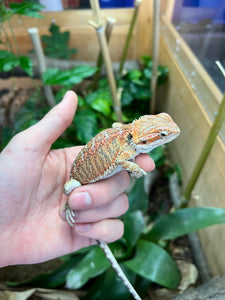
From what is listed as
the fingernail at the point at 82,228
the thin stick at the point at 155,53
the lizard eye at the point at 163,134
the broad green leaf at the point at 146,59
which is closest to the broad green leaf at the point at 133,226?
the fingernail at the point at 82,228

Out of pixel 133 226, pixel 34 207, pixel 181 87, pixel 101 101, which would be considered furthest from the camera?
pixel 101 101

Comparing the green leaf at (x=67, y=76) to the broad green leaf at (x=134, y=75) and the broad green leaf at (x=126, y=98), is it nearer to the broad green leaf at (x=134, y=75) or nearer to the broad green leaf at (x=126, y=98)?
the broad green leaf at (x=126, y=98)

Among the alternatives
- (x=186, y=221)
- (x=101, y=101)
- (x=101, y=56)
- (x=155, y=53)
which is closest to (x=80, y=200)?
(x=186, y=221)

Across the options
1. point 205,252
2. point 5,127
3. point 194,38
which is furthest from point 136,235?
point 194,38

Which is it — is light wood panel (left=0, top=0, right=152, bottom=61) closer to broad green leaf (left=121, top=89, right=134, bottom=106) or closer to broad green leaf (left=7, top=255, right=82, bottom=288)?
broad green leaf (left=121, top=89, right=134, bottom=106)

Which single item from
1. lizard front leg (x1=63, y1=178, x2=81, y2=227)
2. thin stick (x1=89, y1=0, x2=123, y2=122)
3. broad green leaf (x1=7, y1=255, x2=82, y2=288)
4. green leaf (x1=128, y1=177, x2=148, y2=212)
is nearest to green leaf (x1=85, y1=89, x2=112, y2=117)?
thin stick (x1=89, y1=0, x2=123, y2=122)

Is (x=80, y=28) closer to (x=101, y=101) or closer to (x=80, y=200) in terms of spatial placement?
(x=101, y=101)
